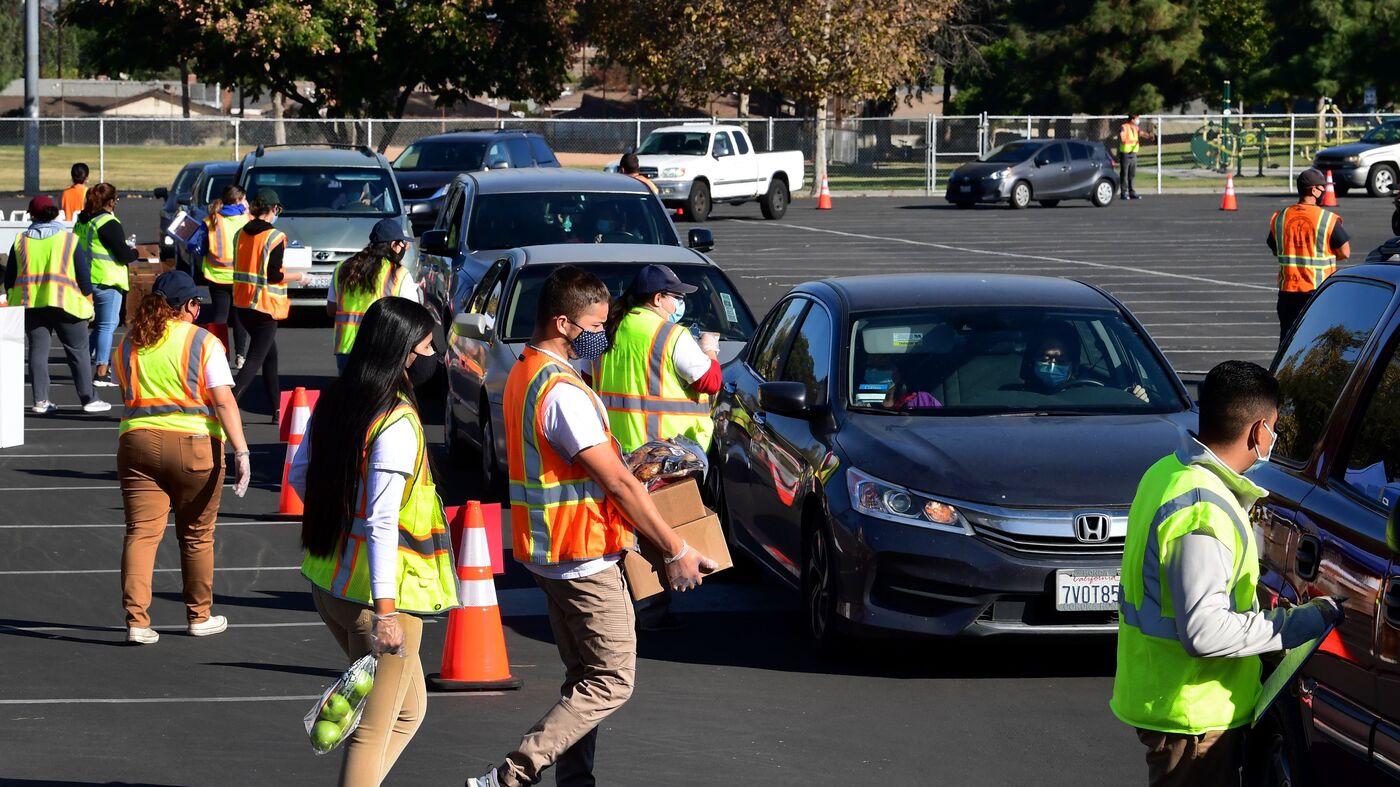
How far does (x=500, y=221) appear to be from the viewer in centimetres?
1582

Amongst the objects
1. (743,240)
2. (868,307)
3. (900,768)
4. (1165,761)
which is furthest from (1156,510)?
(743,240)

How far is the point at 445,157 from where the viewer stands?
109 feet

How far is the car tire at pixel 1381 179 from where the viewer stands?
149 feet

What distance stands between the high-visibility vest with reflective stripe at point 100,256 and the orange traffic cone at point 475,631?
9.30 metres

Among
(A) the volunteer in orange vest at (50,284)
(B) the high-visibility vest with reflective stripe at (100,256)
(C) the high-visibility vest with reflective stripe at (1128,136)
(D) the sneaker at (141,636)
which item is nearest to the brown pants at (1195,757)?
(D) the sneaker at (141,636)

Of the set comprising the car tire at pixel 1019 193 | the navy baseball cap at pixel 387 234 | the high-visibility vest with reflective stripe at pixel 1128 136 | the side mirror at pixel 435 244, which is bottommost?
the side mirror at pixel 435 244

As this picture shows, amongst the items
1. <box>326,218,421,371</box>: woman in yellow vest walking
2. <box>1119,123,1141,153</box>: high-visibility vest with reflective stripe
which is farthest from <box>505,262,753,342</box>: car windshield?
<box>1119,123,1141,153</box>: high-visibility vest with reflective stripe

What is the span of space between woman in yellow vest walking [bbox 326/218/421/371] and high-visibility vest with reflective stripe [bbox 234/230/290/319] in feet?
7.70

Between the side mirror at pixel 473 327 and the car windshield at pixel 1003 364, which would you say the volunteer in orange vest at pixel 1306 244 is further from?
the car windshield at pixel 1003 364

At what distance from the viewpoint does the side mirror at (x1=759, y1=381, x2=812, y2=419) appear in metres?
8.38

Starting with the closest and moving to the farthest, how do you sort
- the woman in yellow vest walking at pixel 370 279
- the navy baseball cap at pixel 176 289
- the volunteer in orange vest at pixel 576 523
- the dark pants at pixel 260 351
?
1. the volunteer in orange vest at pixel 576 523
2. the navy baseball cap at pixel 176 289
3. the woman in yellow vest walking at pixel 370 279
4. the dark pants at pixel 260 351

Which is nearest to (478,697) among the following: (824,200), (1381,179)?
(824,200)

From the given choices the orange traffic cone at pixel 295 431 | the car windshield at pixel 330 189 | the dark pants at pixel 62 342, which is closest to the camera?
the orange traffic cone at pixel 295 431

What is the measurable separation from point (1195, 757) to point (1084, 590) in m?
3.20
